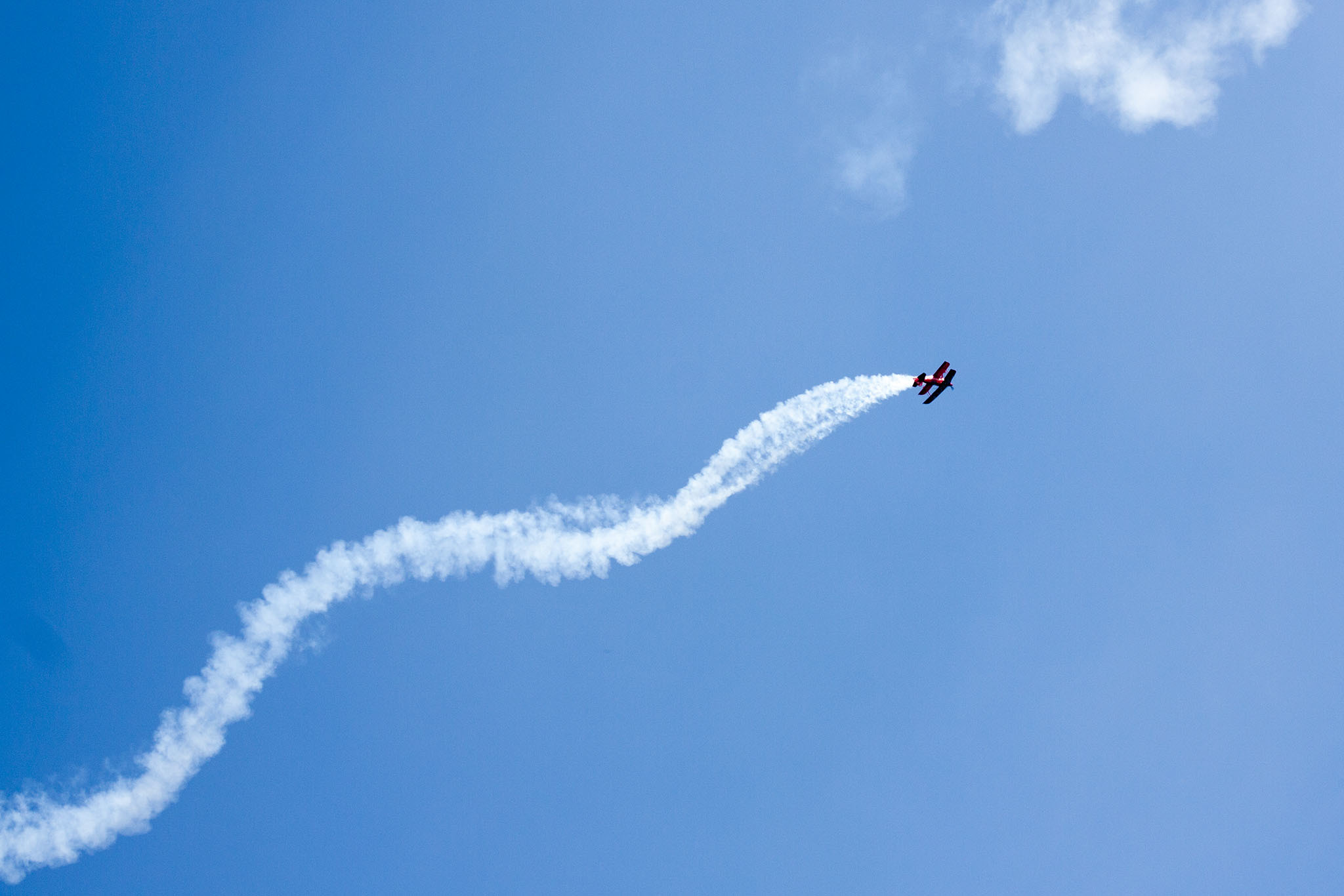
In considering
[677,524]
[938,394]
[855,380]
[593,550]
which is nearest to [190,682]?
[593,550]

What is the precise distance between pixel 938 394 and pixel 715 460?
45.0 ft

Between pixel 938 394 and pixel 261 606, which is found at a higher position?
pixel 261 606

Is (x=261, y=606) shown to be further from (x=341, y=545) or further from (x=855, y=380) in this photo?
(x=855, y=380)

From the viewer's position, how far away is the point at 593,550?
3803cm

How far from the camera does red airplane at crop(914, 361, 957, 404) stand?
38.0 m

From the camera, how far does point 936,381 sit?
38.1m

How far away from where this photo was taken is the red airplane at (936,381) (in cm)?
3800

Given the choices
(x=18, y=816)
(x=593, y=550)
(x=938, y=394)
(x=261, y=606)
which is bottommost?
(x=938, y=394)

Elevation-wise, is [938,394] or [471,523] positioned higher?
[471,523]

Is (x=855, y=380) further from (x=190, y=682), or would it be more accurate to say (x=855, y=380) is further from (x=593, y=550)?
(x=190, y=682)

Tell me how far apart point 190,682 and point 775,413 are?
3692 centimetres

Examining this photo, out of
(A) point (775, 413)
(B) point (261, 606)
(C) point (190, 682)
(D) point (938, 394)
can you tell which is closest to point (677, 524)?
(A) point (775, 413)

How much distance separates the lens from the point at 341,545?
38.2 meters

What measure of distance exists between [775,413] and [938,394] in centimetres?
971
